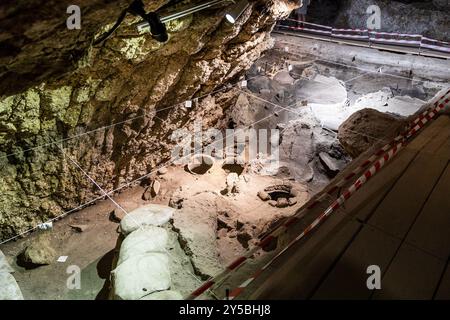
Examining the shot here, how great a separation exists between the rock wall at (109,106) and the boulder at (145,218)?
2556mm

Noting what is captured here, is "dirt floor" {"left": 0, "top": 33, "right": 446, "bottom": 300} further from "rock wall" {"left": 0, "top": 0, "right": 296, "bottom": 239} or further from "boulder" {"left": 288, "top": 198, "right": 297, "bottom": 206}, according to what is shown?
"rock wall" {"left": 0, "top": 0, "right": 296, "bottom": 239}

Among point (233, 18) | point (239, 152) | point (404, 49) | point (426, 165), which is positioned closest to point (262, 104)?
point (239, 152)

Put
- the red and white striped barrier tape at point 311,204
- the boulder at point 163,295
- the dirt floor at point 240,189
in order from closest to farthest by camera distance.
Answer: the red and white striped barrier tape at point 311,204 < the boulder at point 163,295 < the dirt floor at point 240,189

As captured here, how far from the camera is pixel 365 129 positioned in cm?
597

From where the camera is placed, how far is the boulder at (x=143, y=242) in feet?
16.5

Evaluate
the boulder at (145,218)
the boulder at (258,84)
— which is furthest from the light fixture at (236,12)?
the boulder at (258,84)

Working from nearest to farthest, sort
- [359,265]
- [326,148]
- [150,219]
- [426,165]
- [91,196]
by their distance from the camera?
[359,265] → [426,165] → [150,219] → [91,196] → [326,148]

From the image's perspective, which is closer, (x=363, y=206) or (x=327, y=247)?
(x=327, y=247)

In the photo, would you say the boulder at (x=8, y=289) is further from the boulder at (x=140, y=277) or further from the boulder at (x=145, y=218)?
the boulder at (x=145, y=218)

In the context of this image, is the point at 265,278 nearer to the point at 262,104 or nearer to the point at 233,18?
the point at 233,18

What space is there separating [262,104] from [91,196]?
7.40 m

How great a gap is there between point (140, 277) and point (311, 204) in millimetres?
2758

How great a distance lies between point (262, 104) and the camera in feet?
40.6
